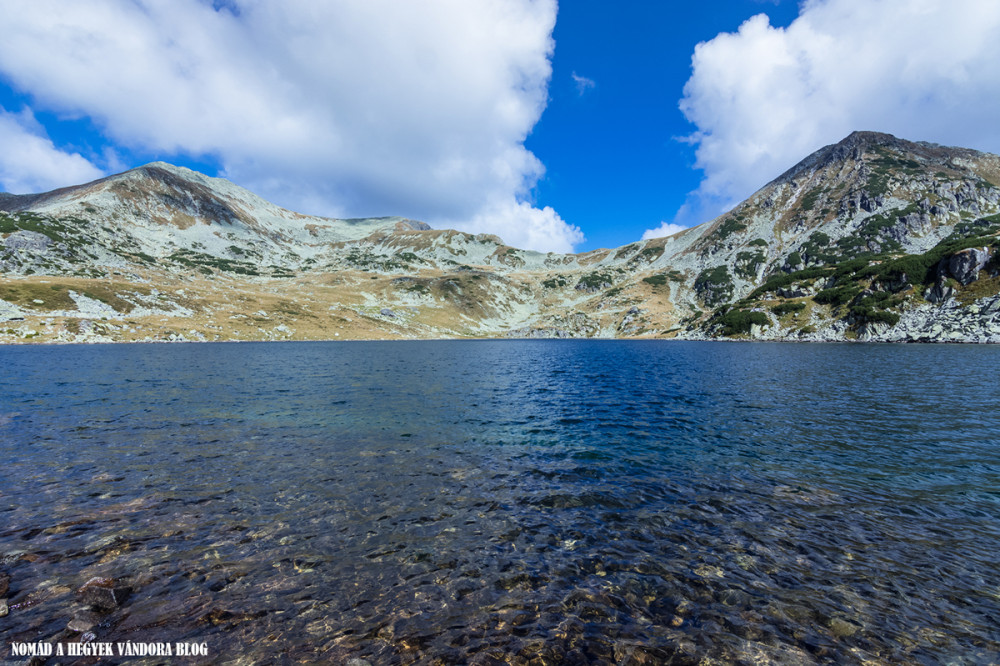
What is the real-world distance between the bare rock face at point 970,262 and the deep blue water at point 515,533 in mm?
133884

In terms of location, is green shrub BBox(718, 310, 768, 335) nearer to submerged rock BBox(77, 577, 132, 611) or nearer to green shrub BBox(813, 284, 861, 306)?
green shrub BBox(813, 284, 861, 306)

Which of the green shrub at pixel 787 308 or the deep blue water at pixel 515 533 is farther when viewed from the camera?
the green shrub at pixel 787 308

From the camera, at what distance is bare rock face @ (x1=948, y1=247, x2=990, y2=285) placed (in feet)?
382

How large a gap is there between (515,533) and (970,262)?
17649cm

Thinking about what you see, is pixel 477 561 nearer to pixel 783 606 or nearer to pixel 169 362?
pixel 783 606

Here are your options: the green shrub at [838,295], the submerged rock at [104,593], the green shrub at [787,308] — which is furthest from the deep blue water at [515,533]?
the green shrub at [787,308]

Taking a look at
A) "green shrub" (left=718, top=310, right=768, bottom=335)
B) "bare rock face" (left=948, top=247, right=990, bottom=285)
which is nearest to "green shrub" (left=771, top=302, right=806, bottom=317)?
"green shrub" (left=718, top=310, right=768, bottom=335)

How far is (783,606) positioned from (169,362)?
3542 inches

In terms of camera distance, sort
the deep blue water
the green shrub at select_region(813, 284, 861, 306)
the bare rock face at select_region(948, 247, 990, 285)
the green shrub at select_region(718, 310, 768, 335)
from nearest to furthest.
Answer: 1. the deep blue water
2. the bare rock face at select_region(948, 247, 990, 285)
3. the green shrub at select_region(813, 284, 861, 306)
4. the green shrub at select_region(718, 310, 768, 335)

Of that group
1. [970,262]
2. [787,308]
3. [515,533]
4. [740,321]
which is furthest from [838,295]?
Answer: [515,533]

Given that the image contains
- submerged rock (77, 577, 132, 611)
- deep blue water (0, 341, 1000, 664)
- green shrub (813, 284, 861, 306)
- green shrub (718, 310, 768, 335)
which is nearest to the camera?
deep blue water (0, 341, 1000, 664)

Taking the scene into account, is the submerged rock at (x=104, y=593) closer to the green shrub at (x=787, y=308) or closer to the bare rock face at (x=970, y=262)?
the bare rock face at (x=970, y=262)

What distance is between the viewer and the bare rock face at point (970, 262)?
382 feet

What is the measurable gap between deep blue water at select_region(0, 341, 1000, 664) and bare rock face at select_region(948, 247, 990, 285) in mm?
133884
